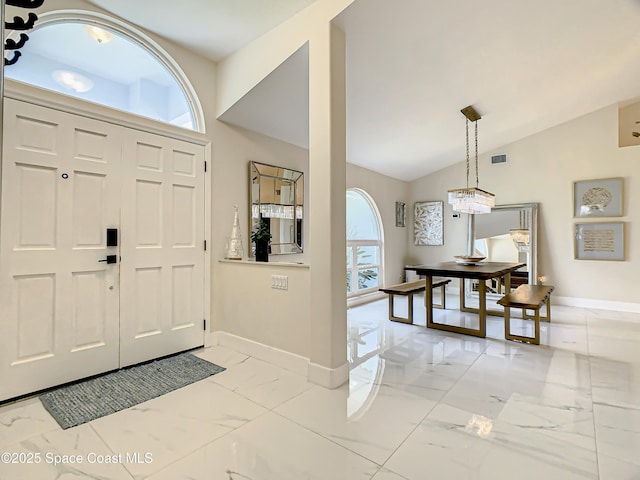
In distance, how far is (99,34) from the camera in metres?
2.70

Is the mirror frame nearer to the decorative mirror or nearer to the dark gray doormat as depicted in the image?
the decorative mirror

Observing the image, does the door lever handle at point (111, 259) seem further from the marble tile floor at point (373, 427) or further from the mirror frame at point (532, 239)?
the mirror frame at point (532, 239)

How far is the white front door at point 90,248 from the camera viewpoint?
7.58ft

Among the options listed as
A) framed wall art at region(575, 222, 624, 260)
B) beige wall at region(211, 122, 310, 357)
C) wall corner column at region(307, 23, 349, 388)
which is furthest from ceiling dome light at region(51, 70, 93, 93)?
framed wall art at region(575, 222, 624, 260)

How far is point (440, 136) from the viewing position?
4953 mm

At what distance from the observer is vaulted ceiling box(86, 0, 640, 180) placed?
104 inches

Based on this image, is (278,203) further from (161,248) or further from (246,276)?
(161,248)

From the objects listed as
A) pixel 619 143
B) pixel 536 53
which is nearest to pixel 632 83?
pixel 619 143

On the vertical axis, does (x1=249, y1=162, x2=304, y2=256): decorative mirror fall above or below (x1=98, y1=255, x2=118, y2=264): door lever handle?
above

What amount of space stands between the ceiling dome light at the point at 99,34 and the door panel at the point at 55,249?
27.6 inches

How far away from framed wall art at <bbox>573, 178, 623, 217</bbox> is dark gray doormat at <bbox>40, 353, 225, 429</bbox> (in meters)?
5.72

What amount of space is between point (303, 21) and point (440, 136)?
301cm

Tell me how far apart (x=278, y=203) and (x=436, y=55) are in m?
2.22

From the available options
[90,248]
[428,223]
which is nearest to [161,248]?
[90,248]
